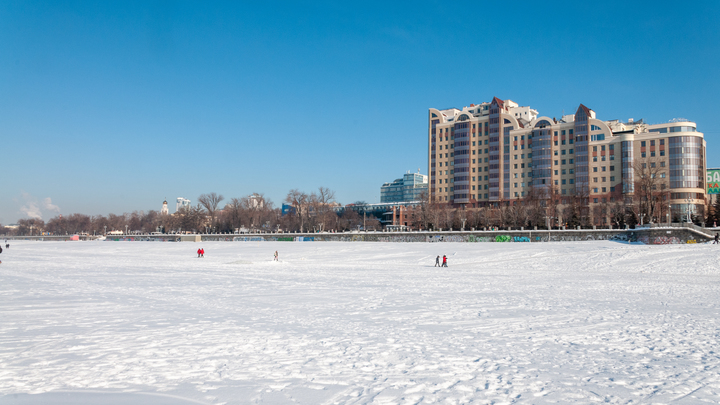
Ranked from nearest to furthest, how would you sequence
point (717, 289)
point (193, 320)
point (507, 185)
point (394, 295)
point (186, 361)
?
point (186, 361)
point (193, 320)
point (394, 295)
point (717, 289)
point (507, 185)

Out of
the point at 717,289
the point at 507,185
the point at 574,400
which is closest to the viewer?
the point at 574,400

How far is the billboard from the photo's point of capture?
125m

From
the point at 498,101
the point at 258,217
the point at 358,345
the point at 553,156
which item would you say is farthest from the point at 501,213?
the point at 358,345

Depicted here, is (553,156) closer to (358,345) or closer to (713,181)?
(713,181)

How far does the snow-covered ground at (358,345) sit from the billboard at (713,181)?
125435 mm

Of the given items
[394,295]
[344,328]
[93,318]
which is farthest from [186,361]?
[394,295]

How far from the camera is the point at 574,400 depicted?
316 inches

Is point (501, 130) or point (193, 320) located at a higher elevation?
point (501, 130)

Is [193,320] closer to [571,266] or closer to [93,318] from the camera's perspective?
[93,318]

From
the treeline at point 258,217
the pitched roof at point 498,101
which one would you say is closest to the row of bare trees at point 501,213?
the treeline at point 258,217

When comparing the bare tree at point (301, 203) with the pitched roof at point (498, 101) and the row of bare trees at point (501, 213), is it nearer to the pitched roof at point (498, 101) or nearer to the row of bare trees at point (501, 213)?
the row of bare trees at point (501, 213)

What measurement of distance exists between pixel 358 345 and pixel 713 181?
5899 inches

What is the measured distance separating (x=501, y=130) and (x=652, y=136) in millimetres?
32744

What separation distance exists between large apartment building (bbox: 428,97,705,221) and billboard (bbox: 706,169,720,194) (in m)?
27.3
